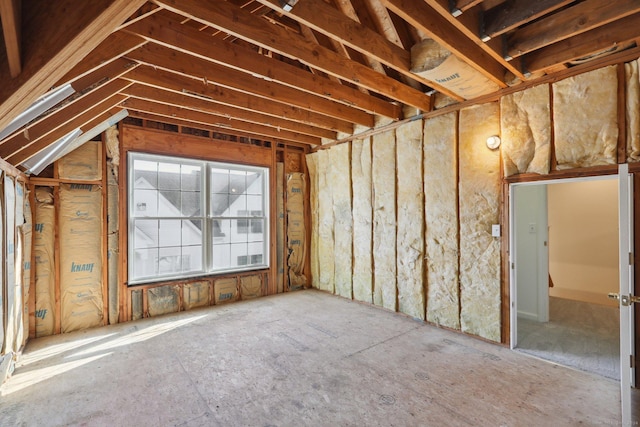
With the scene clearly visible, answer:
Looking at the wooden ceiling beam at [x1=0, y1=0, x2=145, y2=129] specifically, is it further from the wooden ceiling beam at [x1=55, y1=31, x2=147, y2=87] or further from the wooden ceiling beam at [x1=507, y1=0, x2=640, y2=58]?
the wooden ceiling beam at [x1=507, y1=0, x2=640, y2=58]

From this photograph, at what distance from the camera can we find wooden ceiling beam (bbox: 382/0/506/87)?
6.71 feet

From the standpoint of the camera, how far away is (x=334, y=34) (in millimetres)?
2285

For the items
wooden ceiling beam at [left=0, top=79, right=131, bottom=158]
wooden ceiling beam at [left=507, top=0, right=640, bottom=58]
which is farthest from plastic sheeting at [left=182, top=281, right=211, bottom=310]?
wooden ceiling beam at [left=507, top=0, right=640, bottom=58]

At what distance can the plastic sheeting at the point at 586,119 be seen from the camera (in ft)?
8.61

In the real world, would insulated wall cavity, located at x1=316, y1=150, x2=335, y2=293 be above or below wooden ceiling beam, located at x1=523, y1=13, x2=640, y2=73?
below

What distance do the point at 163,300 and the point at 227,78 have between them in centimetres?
357

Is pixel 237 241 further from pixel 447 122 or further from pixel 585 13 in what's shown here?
pixel 585 13

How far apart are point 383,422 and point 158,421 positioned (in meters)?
1.68

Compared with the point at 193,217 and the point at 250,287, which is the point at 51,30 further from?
Result: the point at 250,287

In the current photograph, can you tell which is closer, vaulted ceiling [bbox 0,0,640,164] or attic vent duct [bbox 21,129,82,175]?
vaulted ceiling [bbox 0,0,640,164]

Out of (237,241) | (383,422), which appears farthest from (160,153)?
(383,422)

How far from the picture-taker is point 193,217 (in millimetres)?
4891

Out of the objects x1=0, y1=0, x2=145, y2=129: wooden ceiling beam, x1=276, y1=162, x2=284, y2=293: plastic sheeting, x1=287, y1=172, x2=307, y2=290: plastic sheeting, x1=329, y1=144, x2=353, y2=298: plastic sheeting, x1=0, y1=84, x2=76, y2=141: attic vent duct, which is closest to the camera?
x1=0, y1=0, x2=145, y2=129: wooden ceiling beam

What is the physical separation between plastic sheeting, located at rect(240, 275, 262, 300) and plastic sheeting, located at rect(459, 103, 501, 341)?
354 centimetres
